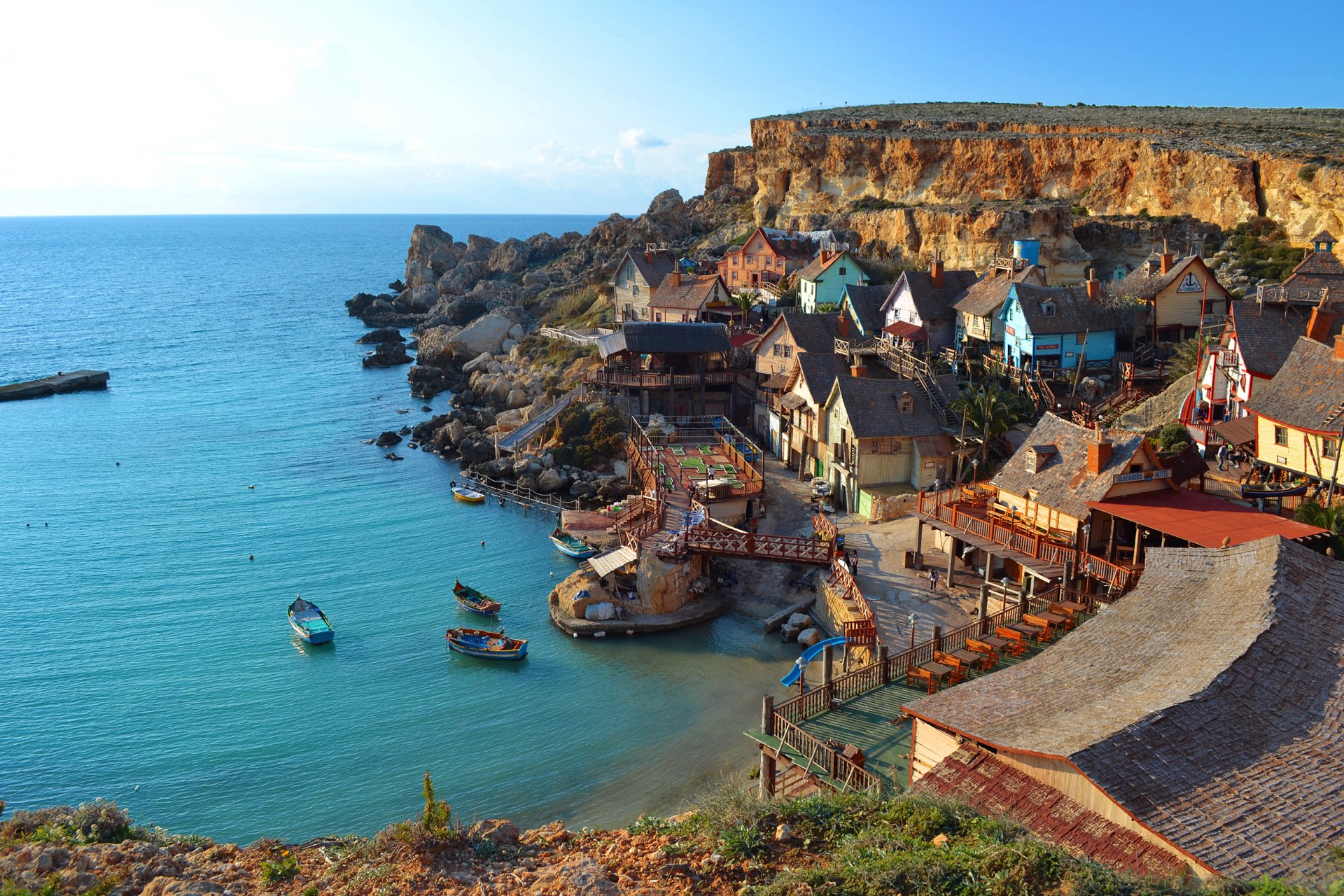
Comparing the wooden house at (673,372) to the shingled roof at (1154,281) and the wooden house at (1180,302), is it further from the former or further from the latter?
the wooden house at (1180,302)

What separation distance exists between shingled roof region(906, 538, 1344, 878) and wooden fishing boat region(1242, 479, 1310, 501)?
29.7ft

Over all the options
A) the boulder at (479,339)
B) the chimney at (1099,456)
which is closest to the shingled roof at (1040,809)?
the chimney at (1099,456)

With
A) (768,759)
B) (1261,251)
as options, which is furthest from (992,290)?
(768,759)

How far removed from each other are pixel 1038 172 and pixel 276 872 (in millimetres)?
84644

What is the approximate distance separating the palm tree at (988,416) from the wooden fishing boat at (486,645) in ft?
72.9

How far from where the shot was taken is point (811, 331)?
5941 centimetres

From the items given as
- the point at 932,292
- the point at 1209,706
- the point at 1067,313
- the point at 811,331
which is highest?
the point at 932,292

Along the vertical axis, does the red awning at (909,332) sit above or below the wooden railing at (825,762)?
above

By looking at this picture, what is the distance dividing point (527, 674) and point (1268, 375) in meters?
32.4

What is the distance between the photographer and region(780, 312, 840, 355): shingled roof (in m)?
58.5

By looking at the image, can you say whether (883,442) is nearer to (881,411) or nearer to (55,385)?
(881,411)

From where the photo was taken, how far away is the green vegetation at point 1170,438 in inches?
1548

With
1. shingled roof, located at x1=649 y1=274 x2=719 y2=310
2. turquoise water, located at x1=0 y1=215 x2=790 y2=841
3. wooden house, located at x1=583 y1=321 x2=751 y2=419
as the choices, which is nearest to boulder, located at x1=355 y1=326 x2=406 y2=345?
turquoise water, located at x1=0 y1=215 x2=790 y2=841

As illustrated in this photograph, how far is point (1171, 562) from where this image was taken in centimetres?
2689
